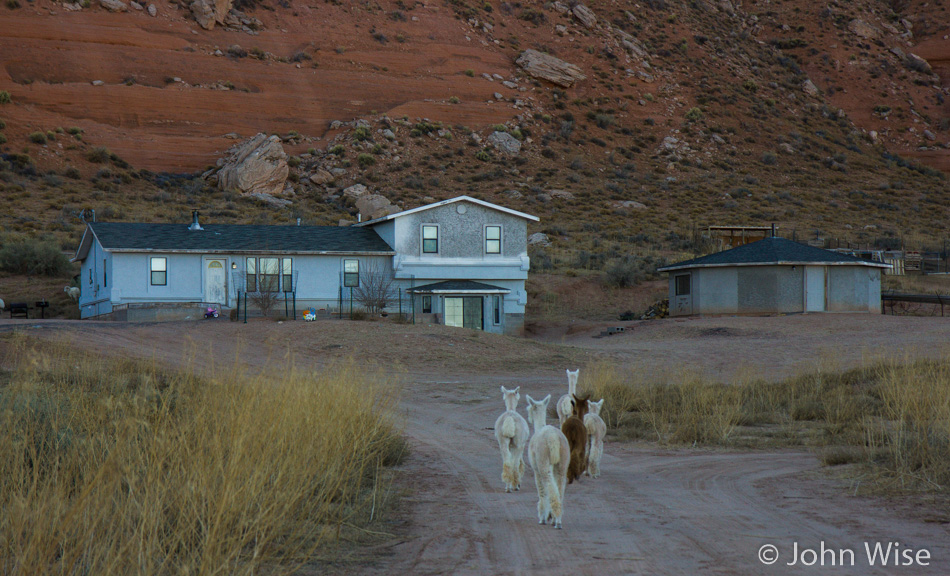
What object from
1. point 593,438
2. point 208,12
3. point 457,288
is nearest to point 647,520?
point 593,438

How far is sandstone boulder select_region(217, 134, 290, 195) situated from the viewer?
6756 cm

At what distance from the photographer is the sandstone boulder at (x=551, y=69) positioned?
3465 inches

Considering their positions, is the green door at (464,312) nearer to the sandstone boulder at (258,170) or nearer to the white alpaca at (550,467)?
the white alpaca at (550,467)

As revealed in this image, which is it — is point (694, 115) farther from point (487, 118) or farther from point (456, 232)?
point (456, 232)

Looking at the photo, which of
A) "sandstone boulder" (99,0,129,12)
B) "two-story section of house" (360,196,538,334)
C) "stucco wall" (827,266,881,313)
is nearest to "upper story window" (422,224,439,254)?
"two-story section of house" (360,196,538,334)

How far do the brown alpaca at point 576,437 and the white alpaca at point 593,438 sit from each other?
101 millimetres

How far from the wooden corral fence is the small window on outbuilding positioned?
921 centimetres

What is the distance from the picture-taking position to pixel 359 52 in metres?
88.7

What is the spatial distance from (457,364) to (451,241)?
48.7 feet

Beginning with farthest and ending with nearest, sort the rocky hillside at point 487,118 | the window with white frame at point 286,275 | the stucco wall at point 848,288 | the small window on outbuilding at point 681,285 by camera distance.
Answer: the rocky hillside at point 487,118 < the small window on outbuilding at point 681,285 < the stucco wall at point 848,288 < the window with white frame at point 286,275

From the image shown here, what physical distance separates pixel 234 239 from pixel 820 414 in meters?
28.8

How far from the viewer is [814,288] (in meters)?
40.2

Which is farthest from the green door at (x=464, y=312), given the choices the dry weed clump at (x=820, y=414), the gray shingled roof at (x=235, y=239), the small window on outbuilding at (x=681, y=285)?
the dry weed clump at (x=820, y=414)

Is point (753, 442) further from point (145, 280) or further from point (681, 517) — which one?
point (145, 280)
